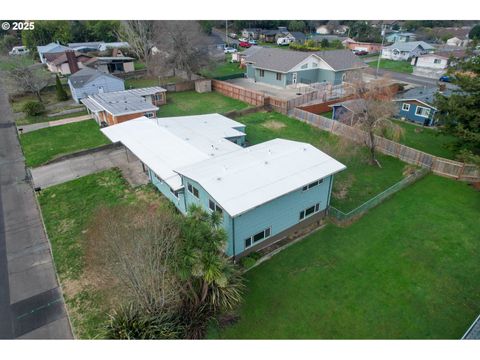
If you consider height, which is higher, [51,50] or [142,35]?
[142,35]

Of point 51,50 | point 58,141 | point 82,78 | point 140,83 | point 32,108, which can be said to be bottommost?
point 58,141

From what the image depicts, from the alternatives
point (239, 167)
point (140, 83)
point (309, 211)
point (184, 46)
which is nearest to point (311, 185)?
point (309, 211)

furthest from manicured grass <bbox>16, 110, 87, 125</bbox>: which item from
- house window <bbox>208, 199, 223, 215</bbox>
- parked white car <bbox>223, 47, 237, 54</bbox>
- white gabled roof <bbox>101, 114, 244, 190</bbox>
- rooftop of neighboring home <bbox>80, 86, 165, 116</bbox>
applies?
parked white car <bbox>223, 47, 237, 54</bbox>

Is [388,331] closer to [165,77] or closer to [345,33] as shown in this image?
[165,77]

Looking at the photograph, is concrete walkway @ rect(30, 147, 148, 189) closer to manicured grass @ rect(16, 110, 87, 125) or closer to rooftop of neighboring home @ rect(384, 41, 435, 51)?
manicured grass @ rect(16, 110, 87, 125)

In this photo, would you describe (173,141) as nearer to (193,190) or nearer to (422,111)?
(193,190)

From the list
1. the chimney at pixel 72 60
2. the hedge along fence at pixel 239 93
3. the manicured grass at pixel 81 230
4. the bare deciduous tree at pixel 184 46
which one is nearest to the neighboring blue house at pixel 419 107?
the hedge along fence at pixel 239 93
